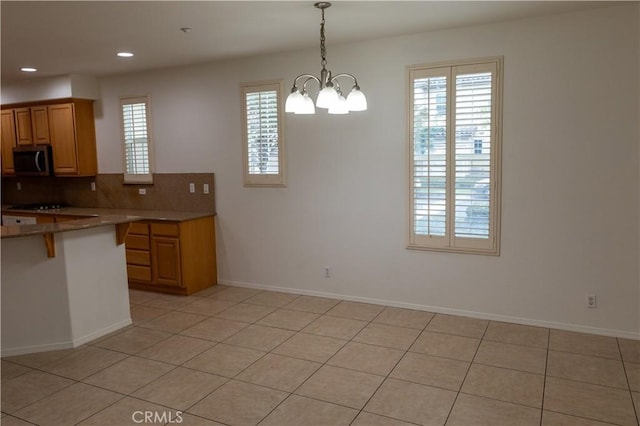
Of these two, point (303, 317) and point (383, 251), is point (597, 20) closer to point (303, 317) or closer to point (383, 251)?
point (383, 251)

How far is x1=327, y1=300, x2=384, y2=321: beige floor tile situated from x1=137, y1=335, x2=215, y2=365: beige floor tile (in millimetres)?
1249

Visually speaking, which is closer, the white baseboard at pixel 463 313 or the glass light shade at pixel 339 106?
the glass light shade at pixel 339 106

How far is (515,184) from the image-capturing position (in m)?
3.95

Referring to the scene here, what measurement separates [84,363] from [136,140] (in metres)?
3.17

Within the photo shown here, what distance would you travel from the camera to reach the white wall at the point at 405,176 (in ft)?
12.0

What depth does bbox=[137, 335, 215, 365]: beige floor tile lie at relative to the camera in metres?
3.56

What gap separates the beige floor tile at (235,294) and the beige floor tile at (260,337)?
895mm

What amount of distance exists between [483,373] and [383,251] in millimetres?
1627

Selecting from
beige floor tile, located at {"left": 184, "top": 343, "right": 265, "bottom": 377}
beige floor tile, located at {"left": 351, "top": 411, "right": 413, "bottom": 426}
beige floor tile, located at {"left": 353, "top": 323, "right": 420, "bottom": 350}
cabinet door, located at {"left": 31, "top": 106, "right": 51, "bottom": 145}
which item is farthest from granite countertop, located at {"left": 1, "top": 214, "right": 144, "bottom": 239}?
cabinet door, located at {"left": 31, "top": 106, "right": 51, "bottom": 145}

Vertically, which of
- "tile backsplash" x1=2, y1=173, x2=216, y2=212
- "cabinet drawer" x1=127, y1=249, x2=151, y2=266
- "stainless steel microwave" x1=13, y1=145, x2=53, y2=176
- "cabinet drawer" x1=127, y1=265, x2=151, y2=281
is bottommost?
"cabinet drawer" x1=127, y1=265, x2=151, y2=281

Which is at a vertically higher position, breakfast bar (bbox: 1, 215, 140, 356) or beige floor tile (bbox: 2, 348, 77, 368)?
breakfast bar (bbox: 1, 215, 140, 356)

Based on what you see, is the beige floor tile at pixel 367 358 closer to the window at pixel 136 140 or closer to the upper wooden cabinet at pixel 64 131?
the window at pixel 136 140

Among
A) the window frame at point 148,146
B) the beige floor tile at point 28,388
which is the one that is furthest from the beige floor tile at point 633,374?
the window frame at point 148,146

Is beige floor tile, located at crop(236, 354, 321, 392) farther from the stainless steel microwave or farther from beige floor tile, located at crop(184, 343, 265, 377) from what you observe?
the stainless steel microwave
